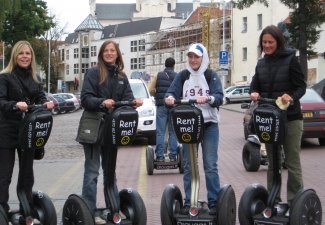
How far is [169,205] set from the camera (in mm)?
6461

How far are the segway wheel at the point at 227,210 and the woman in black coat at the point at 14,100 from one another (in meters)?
1.90

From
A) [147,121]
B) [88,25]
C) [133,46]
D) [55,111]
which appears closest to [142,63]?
[133,46]

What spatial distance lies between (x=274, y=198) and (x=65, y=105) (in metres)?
41.9

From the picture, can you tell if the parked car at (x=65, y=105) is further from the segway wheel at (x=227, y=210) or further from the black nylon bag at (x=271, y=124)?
the black nylon bag at (x=271, y=124)

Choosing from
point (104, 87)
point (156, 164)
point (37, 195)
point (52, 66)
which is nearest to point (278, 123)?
point (104, 87)

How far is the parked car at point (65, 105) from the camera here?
46894 mm

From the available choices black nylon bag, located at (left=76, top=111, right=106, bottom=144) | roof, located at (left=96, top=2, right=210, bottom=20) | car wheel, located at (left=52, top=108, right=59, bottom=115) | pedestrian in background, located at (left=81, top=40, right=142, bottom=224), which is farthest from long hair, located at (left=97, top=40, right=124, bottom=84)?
roof, located at (left=96, top=2, right=210, bottom=20)

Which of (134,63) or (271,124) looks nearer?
(271,124)

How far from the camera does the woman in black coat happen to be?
6.32 m

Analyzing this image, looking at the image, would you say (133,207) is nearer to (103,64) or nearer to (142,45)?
(103,64)

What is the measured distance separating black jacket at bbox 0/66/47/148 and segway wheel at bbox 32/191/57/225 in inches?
24.2

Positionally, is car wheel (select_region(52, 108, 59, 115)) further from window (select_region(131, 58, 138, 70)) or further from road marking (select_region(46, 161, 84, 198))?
window (select_region(131, 58, 138, 70))

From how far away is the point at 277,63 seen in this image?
21.1 ft

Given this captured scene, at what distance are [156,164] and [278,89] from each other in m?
5.39
